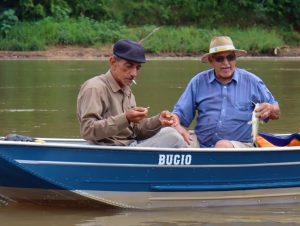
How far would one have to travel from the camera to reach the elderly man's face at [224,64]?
7.41 m

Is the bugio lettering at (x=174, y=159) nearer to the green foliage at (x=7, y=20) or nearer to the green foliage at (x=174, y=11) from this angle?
the green foliage at (x=7, y=20)

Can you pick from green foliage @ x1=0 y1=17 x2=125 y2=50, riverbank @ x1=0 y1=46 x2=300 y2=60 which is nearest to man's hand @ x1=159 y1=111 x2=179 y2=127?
riverbank @ x1=0 y1=46 x2=300 y2=60

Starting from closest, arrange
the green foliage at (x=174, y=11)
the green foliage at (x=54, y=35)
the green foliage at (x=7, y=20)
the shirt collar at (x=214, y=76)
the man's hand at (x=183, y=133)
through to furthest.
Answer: the man's hand at (x=183, y=133)
the shirt collar at (x=214, y=76)
the green foliage at (x=54, y=35)
the green foliage at (x=7, y=20)
the green foliage at (x=174, y=11)

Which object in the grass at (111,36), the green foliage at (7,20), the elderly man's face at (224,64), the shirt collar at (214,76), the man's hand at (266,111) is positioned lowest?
the grass at (111,36)

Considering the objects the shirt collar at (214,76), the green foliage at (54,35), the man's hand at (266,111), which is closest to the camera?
the man's hand at (266,111)

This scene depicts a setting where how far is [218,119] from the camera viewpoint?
7.47 m

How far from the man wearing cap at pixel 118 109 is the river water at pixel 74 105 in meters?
0.61

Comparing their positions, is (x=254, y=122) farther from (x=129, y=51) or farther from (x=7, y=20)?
(x=7, y=20)

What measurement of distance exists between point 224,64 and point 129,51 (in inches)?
37.3

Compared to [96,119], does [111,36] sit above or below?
below

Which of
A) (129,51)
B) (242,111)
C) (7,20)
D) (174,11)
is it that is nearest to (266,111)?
(242,111)

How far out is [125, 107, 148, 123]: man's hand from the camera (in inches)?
264

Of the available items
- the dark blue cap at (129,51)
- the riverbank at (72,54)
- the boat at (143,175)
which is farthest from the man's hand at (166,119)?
the riverbank at (72,54)

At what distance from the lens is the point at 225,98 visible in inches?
295
